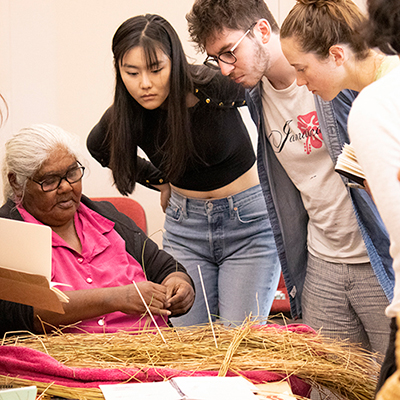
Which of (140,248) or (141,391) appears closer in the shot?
(141,391)

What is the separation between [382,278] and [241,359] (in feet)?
1.93

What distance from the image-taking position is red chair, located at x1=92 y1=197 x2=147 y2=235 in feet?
9.95

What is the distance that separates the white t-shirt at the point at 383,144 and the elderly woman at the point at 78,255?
1.02 metres

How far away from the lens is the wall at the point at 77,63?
3176 millimetres

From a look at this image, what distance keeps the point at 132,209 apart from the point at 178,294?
1.47 meters

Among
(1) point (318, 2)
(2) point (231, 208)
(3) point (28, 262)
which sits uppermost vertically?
(1) point (318, 2)

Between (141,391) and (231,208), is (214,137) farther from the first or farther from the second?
(141,391)

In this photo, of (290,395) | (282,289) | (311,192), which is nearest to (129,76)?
(311,192)

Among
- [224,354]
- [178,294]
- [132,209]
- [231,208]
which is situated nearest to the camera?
[224,354]

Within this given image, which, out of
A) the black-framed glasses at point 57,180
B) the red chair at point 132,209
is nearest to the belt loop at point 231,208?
the black-framed glasses at point 57,180

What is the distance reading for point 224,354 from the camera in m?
1.25

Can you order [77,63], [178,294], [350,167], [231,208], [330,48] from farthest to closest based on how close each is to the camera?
[77,63]
[231,208]
[178,294]
[330,48]
[350,167]

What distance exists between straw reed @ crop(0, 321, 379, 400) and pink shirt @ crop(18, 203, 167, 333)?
0.19m

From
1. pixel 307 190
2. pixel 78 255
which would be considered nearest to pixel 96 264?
pixel 78 255
